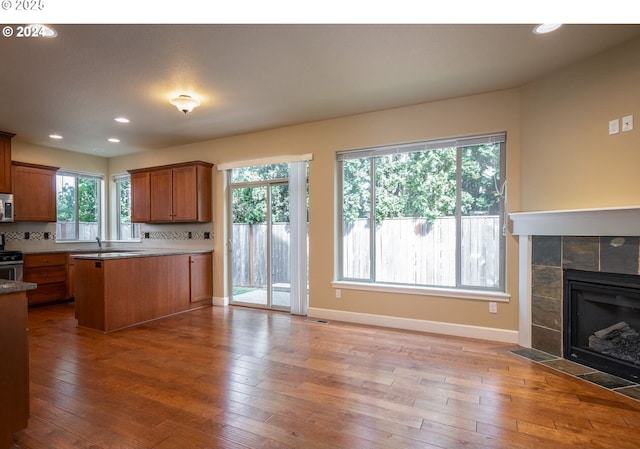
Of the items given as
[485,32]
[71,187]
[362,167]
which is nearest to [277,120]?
[362,167]

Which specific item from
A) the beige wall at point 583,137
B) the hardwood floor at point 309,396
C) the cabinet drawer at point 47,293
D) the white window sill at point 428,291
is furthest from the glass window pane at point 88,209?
the beige wall at point 583,137

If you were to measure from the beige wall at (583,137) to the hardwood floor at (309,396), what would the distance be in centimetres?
152

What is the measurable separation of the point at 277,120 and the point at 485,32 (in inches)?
105

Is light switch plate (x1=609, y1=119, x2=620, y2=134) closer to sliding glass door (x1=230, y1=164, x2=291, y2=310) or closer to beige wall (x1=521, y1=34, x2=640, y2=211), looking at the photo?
beige wall (x1=521, y1=34, x2=640, y2=211)

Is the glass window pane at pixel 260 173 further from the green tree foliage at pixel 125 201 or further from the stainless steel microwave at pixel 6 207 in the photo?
the stainless steel microwave at pixel 6 207

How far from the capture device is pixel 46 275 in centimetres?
517

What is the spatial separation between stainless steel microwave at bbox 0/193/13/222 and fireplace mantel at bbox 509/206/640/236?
265 inches

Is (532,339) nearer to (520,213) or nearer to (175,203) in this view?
(520,213)

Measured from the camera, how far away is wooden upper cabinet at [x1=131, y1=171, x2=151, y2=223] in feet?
18.1

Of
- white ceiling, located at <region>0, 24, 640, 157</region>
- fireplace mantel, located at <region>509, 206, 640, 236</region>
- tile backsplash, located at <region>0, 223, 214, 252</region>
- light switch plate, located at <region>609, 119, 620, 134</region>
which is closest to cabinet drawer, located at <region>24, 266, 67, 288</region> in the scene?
tile backsplash, located at <region>0, 223, 214, 252</region>

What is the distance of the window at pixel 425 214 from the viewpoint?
3.54 meters

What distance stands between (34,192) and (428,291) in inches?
245

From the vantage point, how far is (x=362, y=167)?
4.21 meters

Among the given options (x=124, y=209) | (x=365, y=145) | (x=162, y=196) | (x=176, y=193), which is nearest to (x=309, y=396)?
(x=365, y=145)
